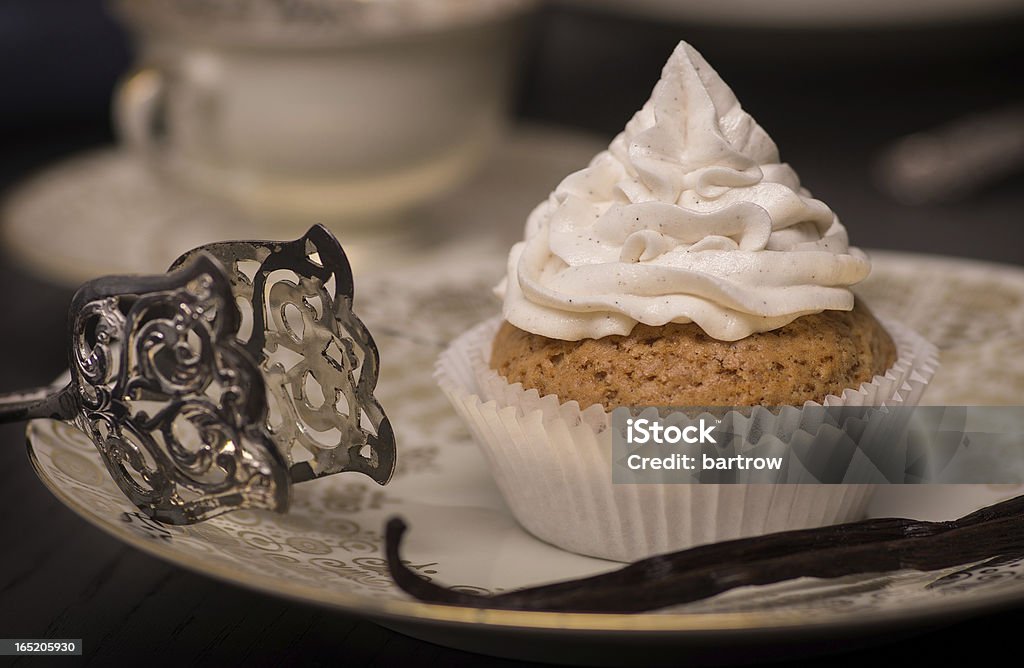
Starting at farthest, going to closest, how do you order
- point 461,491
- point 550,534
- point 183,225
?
point 183,225
point 461,491
point 550,534

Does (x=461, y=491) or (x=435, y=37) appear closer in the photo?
(x=461, y=491)

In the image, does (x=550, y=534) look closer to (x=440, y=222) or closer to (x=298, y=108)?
(x=298, y=108)

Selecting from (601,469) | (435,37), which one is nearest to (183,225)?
(435,37)

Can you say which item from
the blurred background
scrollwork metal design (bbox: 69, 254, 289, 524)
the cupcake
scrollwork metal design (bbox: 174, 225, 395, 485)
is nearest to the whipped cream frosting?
the cupcake

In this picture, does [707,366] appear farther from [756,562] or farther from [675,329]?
[756,562]

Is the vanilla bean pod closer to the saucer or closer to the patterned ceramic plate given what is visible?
the patterned ceramic plate

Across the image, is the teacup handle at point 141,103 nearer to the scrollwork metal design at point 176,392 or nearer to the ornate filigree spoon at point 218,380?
the ornate filigree spoon at point 218,380

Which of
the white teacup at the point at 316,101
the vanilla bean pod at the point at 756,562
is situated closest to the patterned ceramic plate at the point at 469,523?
the vanilla bean pod at the point at 756,562
